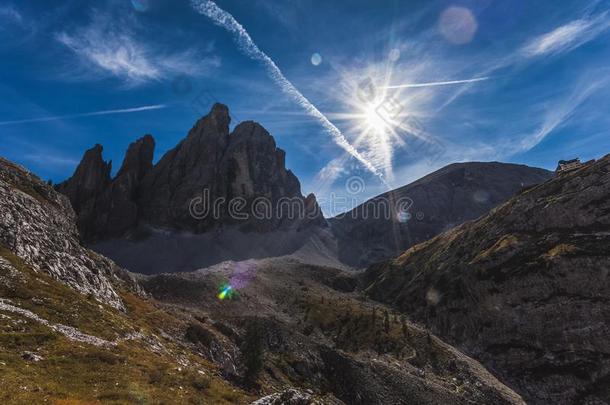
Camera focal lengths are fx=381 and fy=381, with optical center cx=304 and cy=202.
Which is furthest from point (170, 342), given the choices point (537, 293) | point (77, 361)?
point (537, 293)

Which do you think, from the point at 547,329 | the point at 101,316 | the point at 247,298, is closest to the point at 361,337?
the point at 247,298

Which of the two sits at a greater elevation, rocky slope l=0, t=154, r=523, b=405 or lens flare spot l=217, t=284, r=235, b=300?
lens flare spot l=217, t=284, r=235, b=300

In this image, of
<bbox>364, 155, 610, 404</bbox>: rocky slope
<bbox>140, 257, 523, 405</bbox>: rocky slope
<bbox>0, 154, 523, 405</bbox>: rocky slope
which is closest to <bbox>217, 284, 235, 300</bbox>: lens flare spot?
<bbox>140, 257, 523, 405</bbox>: rocky slope

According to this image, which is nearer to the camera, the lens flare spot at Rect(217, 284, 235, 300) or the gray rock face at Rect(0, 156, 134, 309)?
the gray rock face at Rect(0, 156, 134, 309)

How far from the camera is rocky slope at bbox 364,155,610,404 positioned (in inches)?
3349

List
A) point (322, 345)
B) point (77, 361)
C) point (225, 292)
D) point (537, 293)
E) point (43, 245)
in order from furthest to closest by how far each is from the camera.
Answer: point (225, 292) → point (537, 293) → point (322, 345) → point (43, 245) → point (77, 361)

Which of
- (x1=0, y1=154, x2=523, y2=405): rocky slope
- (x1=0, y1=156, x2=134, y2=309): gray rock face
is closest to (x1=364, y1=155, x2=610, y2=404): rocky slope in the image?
(x1=0, y1=154, x2=523, y2=405): rocky slope

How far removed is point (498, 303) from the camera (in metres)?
109

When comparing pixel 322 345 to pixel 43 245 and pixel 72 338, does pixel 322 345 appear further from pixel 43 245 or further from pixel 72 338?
pixel 72 338

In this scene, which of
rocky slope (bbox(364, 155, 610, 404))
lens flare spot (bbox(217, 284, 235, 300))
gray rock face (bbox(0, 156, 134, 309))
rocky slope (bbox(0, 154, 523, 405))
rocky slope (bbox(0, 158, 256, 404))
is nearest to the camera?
rocky slope (bbox(0, 158, 256, 404))

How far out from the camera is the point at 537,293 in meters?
103

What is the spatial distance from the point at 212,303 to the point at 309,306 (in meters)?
35.8

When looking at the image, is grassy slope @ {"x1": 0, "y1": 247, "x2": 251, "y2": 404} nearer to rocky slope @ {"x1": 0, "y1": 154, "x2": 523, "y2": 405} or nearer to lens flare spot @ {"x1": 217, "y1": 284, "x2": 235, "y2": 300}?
rocky slope @ {"x1": 0, "y1": 154, "x2": 523, "y2": 405}

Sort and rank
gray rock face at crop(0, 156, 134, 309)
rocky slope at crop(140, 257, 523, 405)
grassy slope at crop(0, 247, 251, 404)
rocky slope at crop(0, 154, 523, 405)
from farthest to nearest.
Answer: rocky slope at crop(140, 257, 523, 405)
gray rock face at crop(0, 156, 134, 309)
rocky slope at crop(0, 154, 523, 405)
grassy slope at crop(0, 247, 251, 404)
